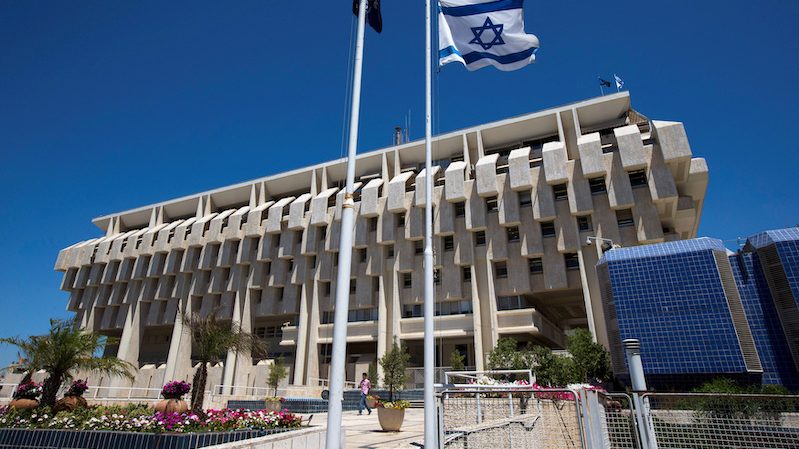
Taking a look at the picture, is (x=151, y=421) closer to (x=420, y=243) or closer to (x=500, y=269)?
(x=500, y=269)

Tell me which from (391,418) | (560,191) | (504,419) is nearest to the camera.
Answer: (504,419)

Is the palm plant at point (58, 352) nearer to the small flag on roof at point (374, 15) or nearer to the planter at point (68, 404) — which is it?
the planter at point (68, 404)

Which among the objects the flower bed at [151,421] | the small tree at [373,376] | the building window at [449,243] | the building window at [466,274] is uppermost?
the building window at [449,243]

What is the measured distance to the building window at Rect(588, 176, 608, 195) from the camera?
105 feet

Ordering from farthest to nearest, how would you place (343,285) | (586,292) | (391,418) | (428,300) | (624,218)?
(624,218) < (586,292) < (391,418) < (428,300) < (343,285)

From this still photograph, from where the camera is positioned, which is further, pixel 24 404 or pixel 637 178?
pixel 637 178

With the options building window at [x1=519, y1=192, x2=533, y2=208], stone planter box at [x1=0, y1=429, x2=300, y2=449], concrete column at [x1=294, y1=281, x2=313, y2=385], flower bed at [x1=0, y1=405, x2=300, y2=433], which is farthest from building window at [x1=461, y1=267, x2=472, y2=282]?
stone planter box at [x1=0, y1=429, x2=300, y2=449]

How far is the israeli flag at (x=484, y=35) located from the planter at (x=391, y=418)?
9153 mm

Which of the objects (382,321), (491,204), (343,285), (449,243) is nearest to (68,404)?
(343,285)

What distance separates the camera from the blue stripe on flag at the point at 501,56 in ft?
34.5

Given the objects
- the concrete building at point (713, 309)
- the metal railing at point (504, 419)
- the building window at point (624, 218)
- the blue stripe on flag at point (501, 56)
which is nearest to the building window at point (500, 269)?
the building window at point (624, 218)

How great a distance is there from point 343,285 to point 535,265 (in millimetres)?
29823

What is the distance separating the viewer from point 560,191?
33438mm

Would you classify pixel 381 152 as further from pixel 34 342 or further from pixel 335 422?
pixel 335 422
